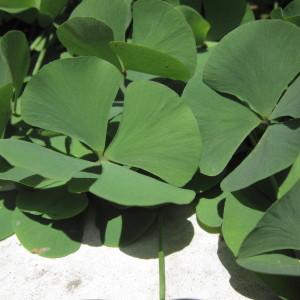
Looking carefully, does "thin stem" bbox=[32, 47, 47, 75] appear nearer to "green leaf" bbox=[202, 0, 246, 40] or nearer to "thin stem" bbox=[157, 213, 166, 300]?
"green leaf" bbox=[202, 0, 246, 40]

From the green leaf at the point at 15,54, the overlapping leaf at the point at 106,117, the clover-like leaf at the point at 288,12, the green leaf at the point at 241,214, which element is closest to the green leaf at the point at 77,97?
the overlapping leaf at the point at 106,117

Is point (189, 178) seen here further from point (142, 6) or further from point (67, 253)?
point (142, 6)

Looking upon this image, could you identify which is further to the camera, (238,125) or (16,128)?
(16,128)

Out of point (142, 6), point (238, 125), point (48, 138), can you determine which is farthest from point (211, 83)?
point (48, 138)

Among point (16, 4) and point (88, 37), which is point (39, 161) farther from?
point (16, 4)

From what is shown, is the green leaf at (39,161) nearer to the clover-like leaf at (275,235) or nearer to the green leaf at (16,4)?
the clover-like leaf at (275,235)

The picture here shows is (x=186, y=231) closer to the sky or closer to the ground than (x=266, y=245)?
closer to the ground
